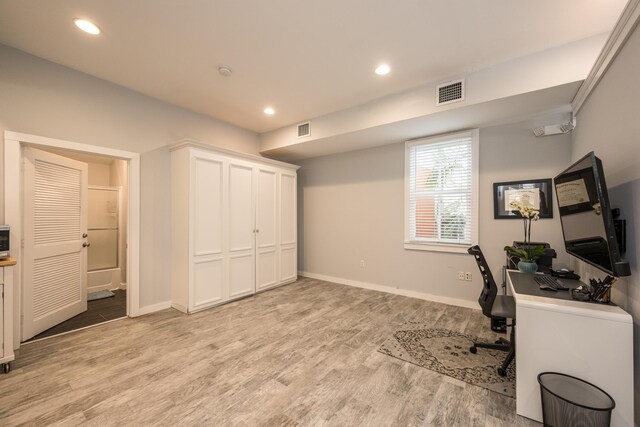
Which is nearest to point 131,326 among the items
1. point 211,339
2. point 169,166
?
point 211,339

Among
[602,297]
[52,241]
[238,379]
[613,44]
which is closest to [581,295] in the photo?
[602,297]

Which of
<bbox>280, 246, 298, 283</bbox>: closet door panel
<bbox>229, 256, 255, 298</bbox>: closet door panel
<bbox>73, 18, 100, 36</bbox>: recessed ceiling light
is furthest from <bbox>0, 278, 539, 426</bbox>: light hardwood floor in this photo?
<bbox>73, 18, 100, 36</bbox>: recessed ceiling light

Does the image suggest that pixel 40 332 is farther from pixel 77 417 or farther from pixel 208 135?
pixel 208 135

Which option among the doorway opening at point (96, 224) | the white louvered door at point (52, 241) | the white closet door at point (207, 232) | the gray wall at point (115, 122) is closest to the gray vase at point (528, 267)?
the white closet door at point (207, 232)

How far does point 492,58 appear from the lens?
8.77ft

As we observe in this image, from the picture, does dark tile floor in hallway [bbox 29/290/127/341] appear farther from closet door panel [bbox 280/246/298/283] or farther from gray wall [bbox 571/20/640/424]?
gray wall [bbox 571/20/640/424]

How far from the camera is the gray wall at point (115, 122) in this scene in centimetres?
259

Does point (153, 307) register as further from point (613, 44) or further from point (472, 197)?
point (613, 44)

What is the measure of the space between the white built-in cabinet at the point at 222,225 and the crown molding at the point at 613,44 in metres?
3.92

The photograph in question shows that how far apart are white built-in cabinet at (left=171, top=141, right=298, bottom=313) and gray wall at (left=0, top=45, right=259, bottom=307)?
19 centimetres

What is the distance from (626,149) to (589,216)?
47 centimetres

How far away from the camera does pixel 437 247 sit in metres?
3.98

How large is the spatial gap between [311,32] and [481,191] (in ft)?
9.66

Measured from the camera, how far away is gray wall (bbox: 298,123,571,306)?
3.37 meters
